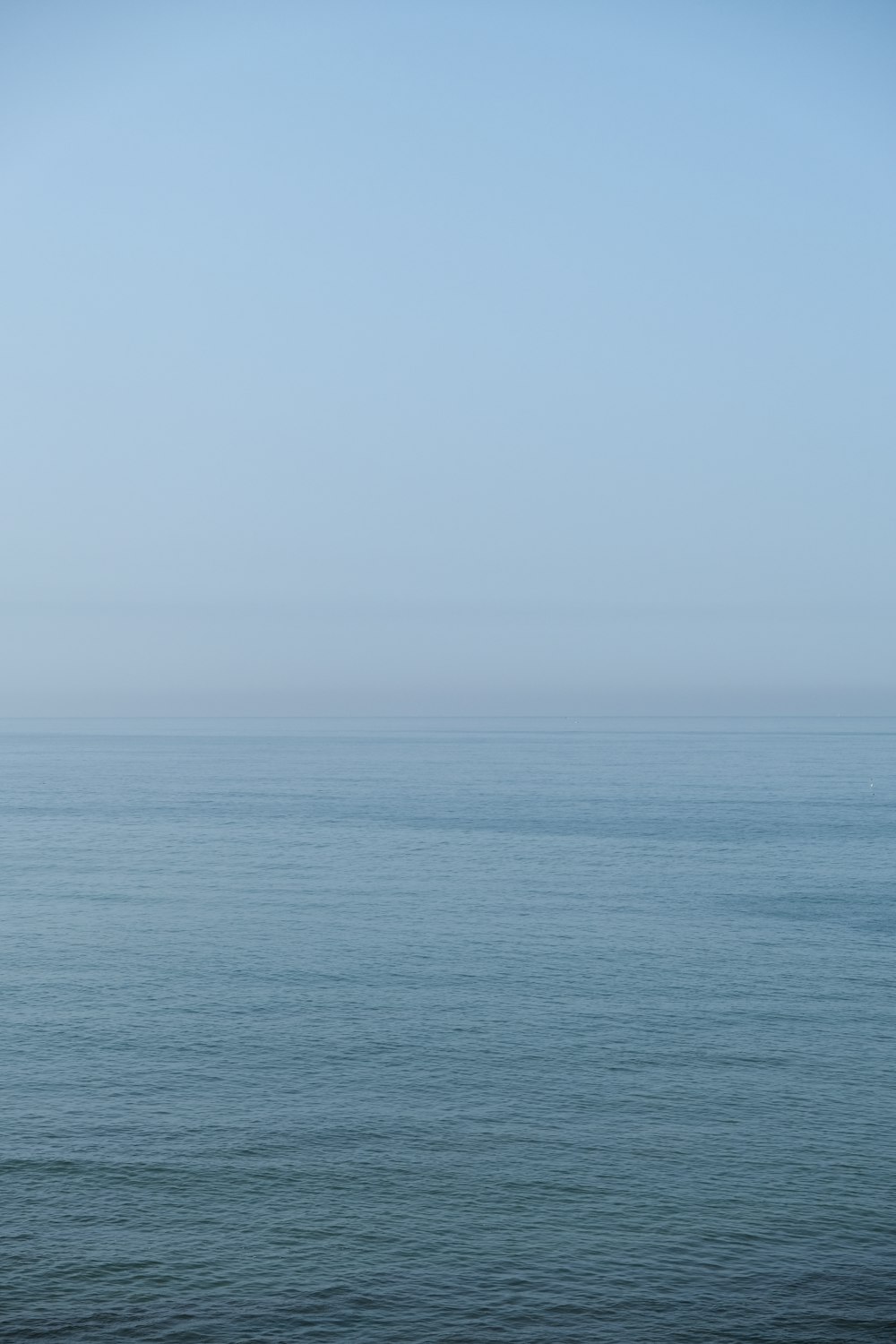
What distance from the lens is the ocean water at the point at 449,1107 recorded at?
33.4 meters

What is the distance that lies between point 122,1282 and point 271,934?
43.0 m

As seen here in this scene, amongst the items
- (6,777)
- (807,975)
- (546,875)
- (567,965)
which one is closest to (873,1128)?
(807,975)

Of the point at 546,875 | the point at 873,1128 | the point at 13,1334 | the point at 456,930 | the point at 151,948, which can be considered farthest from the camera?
the point at 546,875

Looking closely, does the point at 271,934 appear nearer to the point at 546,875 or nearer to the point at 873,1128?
the point at 546,875

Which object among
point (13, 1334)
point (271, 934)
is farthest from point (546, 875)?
point (13, 1334)

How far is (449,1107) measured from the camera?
46625 millimetres

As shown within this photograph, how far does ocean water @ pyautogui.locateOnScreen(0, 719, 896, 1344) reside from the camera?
109 ft

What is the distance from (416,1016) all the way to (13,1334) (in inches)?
1160

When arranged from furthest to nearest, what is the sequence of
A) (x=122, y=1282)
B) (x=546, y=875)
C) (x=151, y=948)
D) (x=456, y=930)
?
(x=546, y=875)
(x=456, y=930)
(x=151, y=948)
(x=122, y=1282)

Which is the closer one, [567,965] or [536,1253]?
[536,1253]

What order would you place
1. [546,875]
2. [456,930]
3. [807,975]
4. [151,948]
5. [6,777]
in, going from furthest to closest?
1. [6,777]
2. [546,875]
3. [456,930]
4. [151,948]
5. [807,975]

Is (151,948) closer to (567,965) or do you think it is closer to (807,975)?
(567,965)

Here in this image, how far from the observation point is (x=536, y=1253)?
35.8 m

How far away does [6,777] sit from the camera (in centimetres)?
19725
